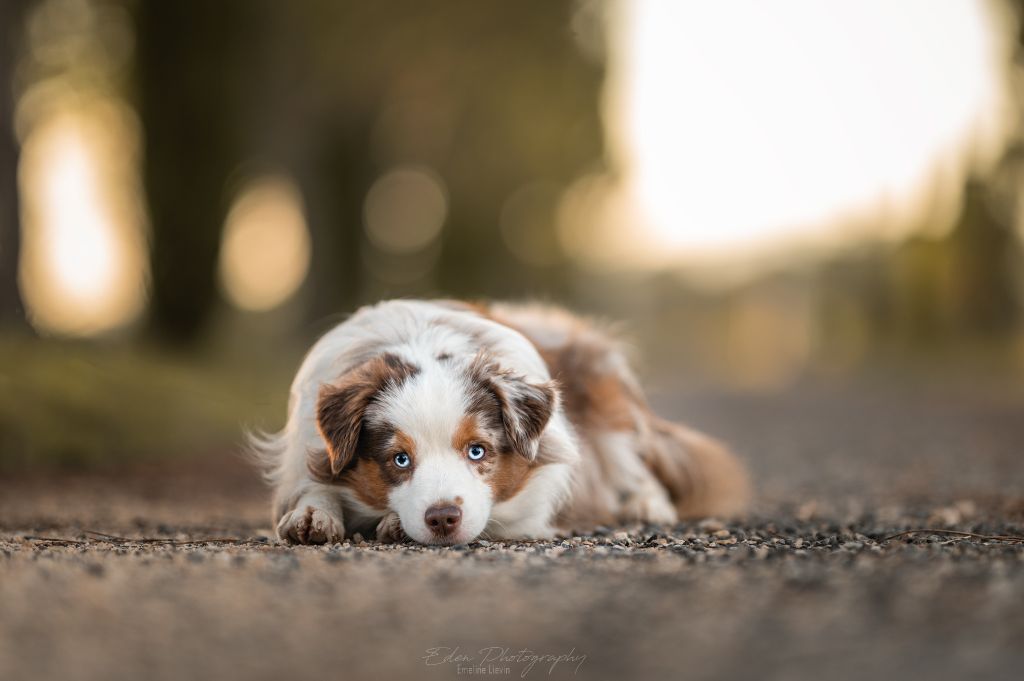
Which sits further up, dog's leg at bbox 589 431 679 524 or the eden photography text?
the eden photography text

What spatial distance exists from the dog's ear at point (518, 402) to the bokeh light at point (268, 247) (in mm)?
15578

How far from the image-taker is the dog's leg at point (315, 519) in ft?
17.8

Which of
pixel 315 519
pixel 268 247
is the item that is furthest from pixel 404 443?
pixel 268 247

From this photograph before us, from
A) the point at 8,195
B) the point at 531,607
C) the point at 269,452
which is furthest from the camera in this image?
the point at 8,195

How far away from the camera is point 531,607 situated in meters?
3.63

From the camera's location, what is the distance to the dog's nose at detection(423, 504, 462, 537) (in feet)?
16.9

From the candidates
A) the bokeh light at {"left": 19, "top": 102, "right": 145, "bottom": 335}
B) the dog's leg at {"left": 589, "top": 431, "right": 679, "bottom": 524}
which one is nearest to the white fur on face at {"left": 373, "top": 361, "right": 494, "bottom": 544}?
the dog's leg at {"left": 589, "top": 431, "right": 679, "bottom": 524}

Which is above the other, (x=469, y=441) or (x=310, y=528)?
(x=469, y=441)

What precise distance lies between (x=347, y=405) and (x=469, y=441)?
649mm

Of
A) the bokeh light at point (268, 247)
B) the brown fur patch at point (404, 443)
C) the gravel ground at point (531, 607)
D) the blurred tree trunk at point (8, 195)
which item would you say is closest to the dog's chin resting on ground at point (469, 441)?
the brown fur patch at point (404, 443)

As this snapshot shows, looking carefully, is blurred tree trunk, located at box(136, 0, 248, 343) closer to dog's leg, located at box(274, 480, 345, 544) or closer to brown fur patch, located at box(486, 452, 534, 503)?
dog's leg, located at box(274, 480, 345, 544)

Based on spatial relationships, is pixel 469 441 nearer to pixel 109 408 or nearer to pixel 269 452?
pixel 269 452

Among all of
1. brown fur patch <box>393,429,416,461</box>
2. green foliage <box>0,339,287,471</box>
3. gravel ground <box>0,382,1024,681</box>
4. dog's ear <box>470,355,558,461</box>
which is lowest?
green foliage <box>0,339,287,471</box>

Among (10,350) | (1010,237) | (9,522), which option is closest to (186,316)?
(10,350)
